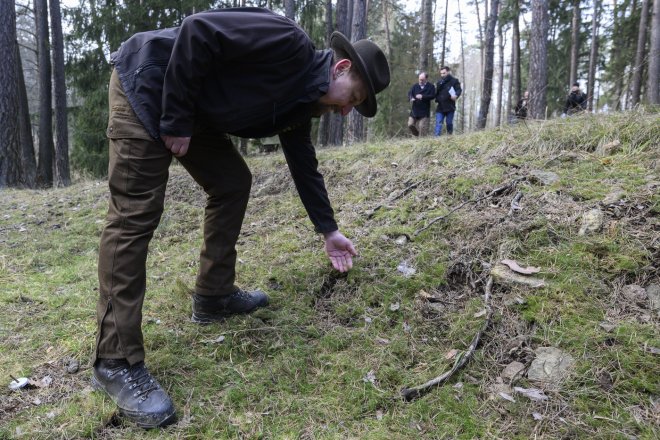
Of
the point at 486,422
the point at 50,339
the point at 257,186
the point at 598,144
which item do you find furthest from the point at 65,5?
the point at 486,422

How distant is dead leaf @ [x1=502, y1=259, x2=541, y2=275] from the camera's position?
267 centimetres

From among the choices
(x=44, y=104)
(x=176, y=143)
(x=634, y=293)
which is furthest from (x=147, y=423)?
(x=44, y=104)

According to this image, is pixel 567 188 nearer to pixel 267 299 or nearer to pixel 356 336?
pixel 356 336

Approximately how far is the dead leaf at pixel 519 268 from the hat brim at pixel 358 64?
1300 millimetres

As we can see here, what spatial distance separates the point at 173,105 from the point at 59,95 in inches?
474

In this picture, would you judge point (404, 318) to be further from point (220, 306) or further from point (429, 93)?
point (429, 93)

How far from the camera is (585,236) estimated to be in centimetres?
281

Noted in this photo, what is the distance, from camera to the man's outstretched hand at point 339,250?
284cm

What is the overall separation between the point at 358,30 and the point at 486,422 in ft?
33.3

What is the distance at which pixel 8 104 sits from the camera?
9453 mm

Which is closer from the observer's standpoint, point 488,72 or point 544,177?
point 544,177

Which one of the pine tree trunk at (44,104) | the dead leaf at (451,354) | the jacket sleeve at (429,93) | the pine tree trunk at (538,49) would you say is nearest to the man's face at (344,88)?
the dead leaf at (451,354)

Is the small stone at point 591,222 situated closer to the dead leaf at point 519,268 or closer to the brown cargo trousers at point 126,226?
the dead leaf at point 519,268

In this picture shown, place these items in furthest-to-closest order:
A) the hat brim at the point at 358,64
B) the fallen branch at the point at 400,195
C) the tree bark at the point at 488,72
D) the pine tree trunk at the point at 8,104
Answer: the tree bark at the point at 488,72, the pine tree trunk at the point at 8,104, the fallen branch at the point at 400,195, the hat brim at the point at 358,64
